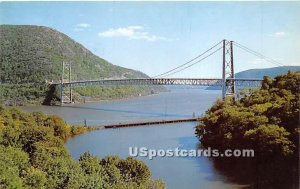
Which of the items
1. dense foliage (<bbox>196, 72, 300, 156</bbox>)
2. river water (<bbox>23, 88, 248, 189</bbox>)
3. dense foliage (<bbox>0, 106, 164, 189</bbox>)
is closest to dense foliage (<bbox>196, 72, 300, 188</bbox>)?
dense foliage (<bbox>196, 72, 300, 156</bbox>)

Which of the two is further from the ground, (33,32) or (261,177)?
(33,32)

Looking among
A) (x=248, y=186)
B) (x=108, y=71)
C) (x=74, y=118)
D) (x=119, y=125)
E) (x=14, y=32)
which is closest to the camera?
(x=248, y=186)

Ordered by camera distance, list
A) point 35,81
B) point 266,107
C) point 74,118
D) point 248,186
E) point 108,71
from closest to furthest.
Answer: point 248,186
point 266,107
point 74,118
point 35,81
point 108,71

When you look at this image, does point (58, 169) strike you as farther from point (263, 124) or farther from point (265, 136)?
point (263, 124)

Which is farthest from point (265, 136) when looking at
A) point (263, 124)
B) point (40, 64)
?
point (40, 64)

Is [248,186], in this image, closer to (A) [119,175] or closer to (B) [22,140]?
(A) [119,175]

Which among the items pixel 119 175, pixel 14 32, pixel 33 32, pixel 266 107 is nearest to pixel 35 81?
pixel 14 32

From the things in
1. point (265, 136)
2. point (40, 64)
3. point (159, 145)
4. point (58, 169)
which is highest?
point (40, 64)
